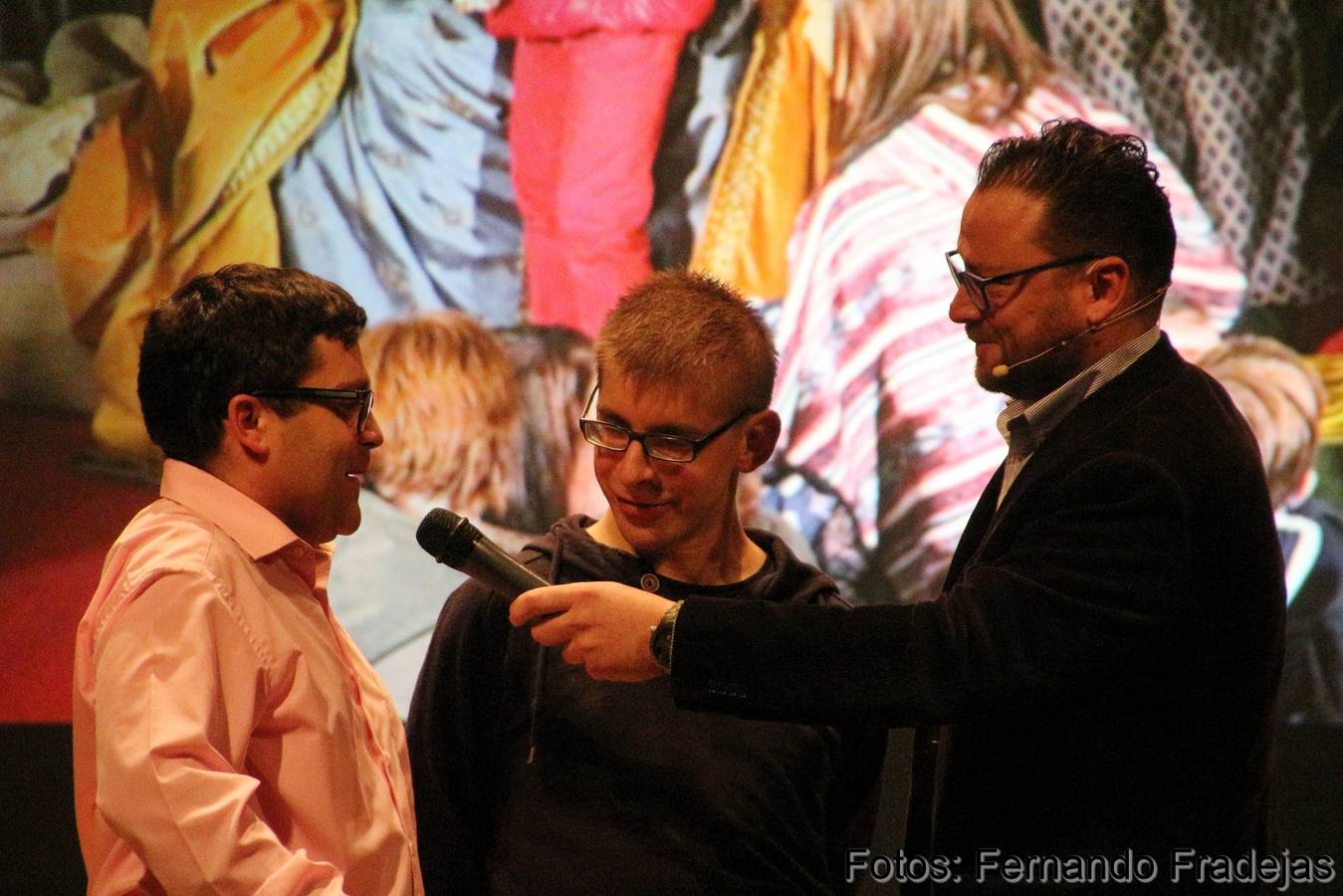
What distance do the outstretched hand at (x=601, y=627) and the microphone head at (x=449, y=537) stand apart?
3.2 inches

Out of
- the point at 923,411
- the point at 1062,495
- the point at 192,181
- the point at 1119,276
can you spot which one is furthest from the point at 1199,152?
the point at 192,181

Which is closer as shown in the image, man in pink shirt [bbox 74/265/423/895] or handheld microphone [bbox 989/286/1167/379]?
man in pink shirt [bbox 74/265/423/895]

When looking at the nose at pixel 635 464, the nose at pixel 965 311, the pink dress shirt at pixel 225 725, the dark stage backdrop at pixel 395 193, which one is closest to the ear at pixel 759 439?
the nose at pixel 635 464

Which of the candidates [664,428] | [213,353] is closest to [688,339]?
[664,428]

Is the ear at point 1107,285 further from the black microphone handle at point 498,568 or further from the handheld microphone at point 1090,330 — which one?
the black microphone handle at point 498,568

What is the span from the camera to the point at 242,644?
1.38 metres

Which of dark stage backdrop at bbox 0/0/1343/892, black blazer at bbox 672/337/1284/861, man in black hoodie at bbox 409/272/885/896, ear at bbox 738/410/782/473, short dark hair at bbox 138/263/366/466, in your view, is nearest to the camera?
black blazer at bbox 672/337/1284/861

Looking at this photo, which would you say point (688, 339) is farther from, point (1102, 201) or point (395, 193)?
point (395, 193)

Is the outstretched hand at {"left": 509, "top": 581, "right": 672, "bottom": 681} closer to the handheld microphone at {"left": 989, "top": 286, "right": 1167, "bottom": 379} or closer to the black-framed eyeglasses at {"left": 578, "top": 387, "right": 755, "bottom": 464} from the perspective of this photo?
the black-framed eyeglasses at {"left": 578, "top": 387, "right": 755, "bottom": 464}

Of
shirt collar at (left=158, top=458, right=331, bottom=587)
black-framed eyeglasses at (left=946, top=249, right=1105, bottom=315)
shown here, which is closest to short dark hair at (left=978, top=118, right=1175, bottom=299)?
black-framed eyeglasses at (left=946, top=249, right=1105, bottom=315)

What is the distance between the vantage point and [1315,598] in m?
3.29

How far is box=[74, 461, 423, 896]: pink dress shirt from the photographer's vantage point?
4.15 ft

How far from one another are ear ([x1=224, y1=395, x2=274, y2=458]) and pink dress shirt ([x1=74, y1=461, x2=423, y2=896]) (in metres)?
0.06

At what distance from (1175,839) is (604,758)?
0.65 metres
